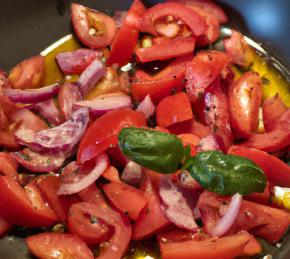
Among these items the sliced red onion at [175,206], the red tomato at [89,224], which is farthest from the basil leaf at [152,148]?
the red tomato at [89,224]

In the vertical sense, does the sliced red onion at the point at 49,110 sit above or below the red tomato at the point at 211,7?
below

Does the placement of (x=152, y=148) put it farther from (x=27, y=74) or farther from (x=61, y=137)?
(x=27, y=74)

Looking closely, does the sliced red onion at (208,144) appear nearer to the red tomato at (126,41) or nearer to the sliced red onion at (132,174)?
the sliced red onion at (132,174)

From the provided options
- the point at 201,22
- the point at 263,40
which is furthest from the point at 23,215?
the point at 263,40

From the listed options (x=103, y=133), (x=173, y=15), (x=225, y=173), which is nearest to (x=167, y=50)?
(x=173, y=15)

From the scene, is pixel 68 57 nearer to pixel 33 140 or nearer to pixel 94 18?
pixel 94 18
